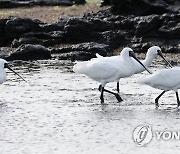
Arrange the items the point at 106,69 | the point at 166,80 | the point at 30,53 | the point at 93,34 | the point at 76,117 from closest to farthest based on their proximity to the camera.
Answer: the point at 76,117, the point at 166,80, the point at 106,69, the point at 30,53, the point at 93,34

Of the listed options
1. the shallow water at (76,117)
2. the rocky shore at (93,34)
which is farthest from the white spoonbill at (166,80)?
the rocky shore at (93,34)

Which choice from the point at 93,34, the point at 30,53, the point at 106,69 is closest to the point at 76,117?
the point at 106,69

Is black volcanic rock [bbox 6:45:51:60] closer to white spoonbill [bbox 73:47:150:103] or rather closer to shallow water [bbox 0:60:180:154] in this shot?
shallow water [bbox 0:60:180:154]

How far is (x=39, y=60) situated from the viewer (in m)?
23.4

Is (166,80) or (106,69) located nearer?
(166,80)

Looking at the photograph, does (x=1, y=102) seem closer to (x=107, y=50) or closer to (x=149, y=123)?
(x=149, y=123)

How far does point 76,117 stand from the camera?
44.7 feet

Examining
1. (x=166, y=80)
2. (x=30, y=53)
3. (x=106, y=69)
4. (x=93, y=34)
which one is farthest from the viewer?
(x=93, y=34)

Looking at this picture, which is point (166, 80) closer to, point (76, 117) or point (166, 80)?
point (166, 80)

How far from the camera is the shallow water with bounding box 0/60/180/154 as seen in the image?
37.0ft

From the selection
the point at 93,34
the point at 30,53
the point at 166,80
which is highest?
the point at 166,80

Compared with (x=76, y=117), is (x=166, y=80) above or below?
above

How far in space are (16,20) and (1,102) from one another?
38.9 ft

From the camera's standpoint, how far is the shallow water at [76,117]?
11.3 m
